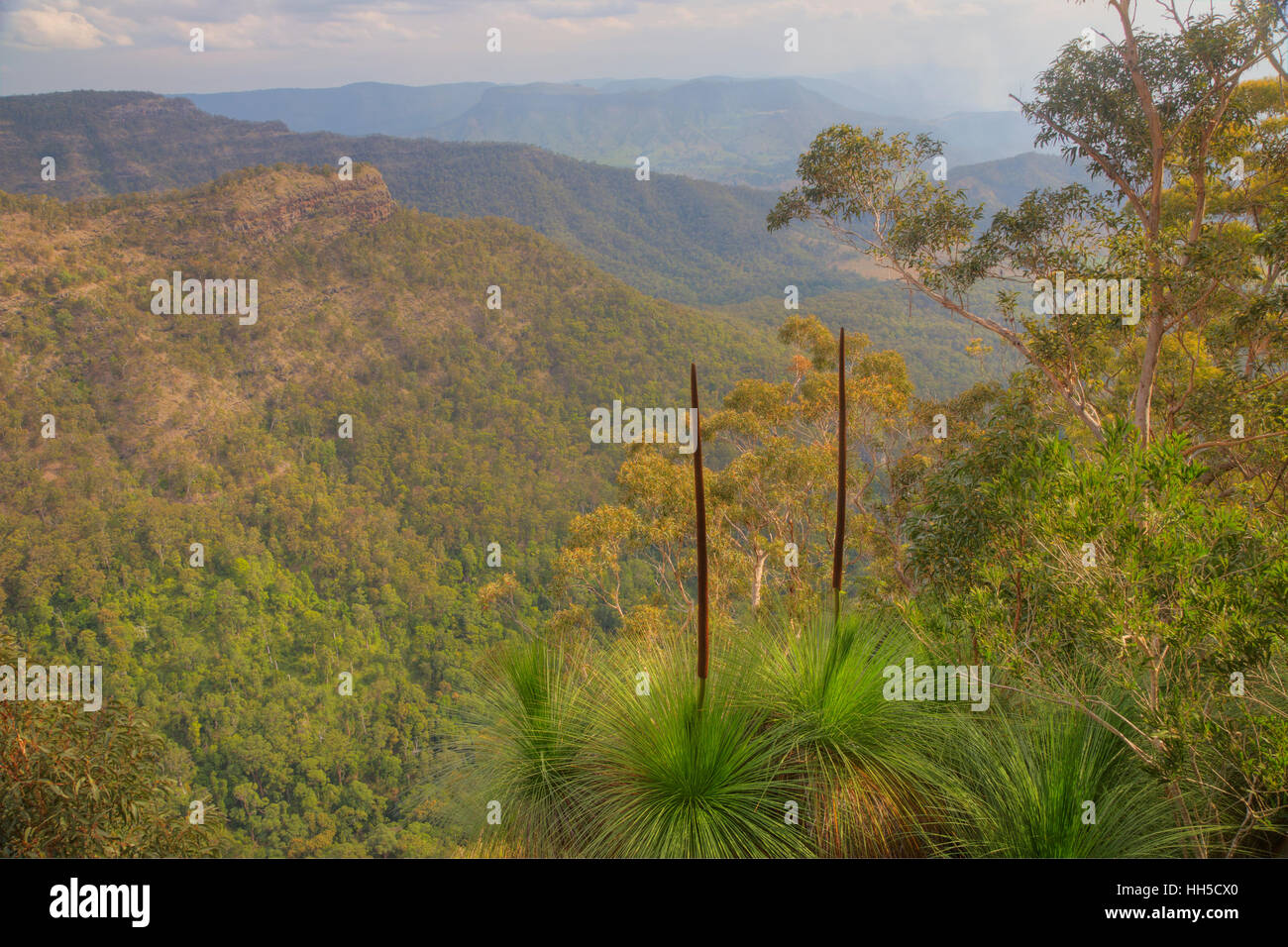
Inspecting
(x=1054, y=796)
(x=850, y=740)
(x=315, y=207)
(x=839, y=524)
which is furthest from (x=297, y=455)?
(x=1054, y=796)

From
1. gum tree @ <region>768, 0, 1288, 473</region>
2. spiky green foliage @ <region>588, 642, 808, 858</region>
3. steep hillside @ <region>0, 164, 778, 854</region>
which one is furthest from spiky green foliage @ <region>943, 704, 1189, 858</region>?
steep hillside @ <region>0, 164, 778, 854</region>

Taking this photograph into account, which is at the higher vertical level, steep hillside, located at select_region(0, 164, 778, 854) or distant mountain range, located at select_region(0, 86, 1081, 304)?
distant mountain range, located at select_region(0, 86, 1081, 304)

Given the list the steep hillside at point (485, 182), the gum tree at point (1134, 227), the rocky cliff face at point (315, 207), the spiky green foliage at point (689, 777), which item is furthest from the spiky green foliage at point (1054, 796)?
the steep hillside at point (485, 182)

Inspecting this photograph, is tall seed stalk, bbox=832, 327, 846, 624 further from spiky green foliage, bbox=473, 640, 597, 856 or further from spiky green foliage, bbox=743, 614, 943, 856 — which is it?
spiky green foliage, bbox=473, 640, 597, 856

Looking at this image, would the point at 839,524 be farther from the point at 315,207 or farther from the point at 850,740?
the point at 315,207

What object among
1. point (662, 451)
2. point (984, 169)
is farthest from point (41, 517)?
point (984, 169)

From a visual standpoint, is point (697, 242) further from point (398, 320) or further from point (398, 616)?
point (398, 616)
